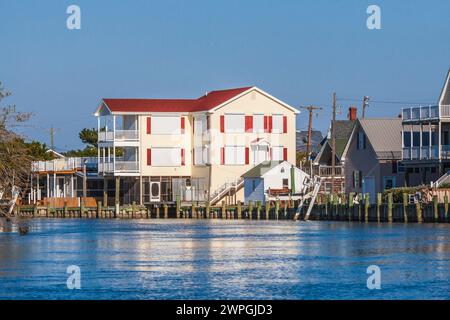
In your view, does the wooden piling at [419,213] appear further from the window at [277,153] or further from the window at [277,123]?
the window at [277,123]

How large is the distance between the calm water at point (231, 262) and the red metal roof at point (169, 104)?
99.8ft

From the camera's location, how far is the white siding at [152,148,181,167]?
360 ft

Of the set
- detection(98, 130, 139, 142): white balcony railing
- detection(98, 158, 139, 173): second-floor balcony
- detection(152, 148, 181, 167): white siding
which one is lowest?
detection(98, 158, 139, 173): second-floor balcony

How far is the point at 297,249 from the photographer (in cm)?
6012

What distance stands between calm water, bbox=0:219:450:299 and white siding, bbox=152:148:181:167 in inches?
1154

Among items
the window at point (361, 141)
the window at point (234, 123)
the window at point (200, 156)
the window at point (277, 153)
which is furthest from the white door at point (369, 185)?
the window at point (200, 156)

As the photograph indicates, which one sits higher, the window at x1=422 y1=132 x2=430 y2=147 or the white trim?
the white trim

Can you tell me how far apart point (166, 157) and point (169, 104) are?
4.77 meters

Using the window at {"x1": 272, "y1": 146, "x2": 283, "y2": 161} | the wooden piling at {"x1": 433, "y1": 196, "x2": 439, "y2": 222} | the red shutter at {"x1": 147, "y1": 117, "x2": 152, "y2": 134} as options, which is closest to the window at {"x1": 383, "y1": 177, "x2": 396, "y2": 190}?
the window at {"x1": 272, "y1": 146, "x2": 283, "y2": 161}

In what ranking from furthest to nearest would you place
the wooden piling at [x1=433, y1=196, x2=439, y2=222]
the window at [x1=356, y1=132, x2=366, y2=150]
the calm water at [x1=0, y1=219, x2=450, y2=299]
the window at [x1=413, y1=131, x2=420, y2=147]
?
the window at [x1=356, y1=132, x2=366, y2=150] < the window at [x1=413, y1=131, x2=420, y2=147] < the wooden piling at [x1=433, y1=196, x2=439, y2=222] < the calm water at [x1=0, y1=219, x2=450, y2=299]

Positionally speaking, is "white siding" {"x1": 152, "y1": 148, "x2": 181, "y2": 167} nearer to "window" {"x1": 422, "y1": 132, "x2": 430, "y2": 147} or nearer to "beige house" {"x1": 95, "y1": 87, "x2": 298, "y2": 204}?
"beige house" {"x1": 95, "y1": 87, "x2": 298, "y2": 204}

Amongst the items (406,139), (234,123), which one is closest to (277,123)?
(234,123)
